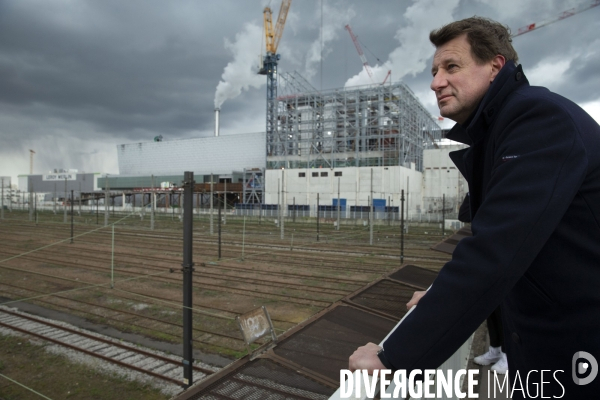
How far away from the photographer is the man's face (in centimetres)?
137

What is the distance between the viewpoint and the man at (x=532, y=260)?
974 mm

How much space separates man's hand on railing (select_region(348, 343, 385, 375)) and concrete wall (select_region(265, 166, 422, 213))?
4014 centimetres

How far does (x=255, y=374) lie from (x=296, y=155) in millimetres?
50953

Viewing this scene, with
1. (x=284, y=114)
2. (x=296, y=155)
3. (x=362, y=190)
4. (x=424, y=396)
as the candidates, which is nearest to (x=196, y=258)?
(x=424, y=396)

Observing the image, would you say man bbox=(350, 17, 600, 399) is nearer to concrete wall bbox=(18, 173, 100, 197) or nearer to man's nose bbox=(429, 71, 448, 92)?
man's nose bbox=(429, 71, 448, 92)

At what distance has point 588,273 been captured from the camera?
1045 mm

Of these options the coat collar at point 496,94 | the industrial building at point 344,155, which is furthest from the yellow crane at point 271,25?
the coat collar at point 496,94

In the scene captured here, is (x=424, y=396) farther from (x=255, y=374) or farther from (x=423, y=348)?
(x=255, y=374)

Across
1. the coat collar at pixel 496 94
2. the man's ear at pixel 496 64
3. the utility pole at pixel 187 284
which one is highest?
the man's ear at pixel 496 64

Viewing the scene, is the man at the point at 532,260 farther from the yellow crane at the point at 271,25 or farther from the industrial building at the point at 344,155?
the yellow crane at the point at 271,25

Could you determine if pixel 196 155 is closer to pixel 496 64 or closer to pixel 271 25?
pixel 271 25

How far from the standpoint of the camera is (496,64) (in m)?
1.37

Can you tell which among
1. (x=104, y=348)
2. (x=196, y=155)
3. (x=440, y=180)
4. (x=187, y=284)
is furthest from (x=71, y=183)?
(x=187, y=284)

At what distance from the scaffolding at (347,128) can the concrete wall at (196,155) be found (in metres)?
5.43
